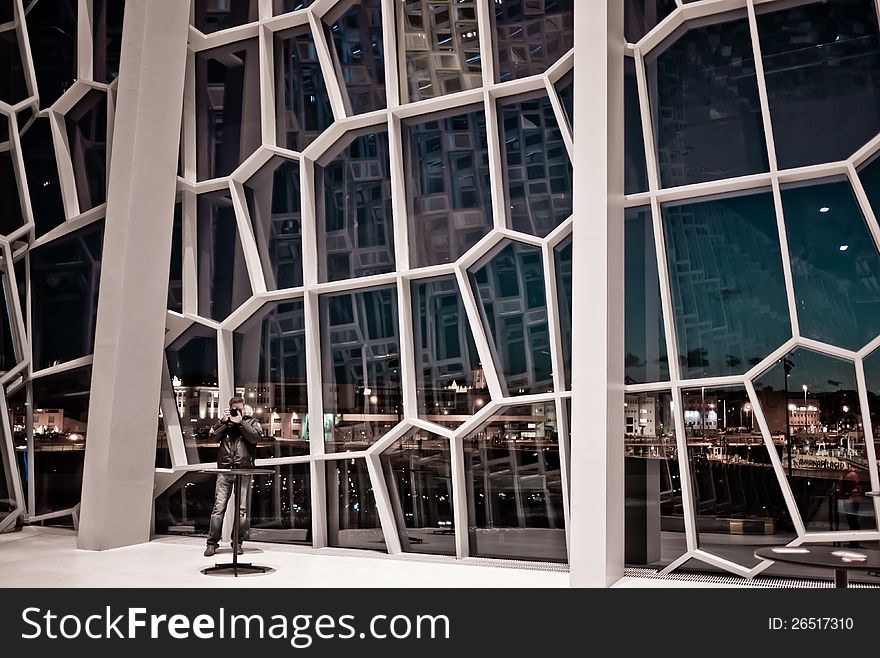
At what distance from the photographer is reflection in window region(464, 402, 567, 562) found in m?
6.41

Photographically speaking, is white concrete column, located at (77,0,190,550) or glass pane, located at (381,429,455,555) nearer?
glass pane, located at (381,429,455,555)

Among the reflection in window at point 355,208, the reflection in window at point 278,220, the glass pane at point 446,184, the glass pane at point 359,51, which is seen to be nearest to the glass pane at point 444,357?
the glass pane at point 446,184

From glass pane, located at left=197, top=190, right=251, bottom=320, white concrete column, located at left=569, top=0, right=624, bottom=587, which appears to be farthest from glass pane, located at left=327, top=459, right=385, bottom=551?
white concrete column, located at left=569, top=0, right=624, bottom=587

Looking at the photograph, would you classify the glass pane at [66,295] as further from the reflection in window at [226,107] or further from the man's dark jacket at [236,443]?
the man's dark jacket at [236,443]

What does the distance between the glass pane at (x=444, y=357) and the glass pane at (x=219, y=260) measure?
1.91 meters

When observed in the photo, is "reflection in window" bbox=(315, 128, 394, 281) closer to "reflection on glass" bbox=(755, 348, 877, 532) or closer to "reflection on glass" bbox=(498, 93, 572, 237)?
"reflection on glass" bbox=(498, 93, 572, 237)

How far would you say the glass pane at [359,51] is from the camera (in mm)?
7281

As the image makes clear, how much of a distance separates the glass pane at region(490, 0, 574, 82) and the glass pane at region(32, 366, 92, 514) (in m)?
5.14

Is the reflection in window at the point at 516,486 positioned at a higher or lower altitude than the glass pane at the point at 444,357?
lower

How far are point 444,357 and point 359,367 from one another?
845mm

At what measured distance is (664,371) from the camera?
6066mm

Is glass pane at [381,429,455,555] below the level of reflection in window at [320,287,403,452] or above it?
below
